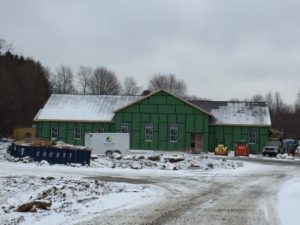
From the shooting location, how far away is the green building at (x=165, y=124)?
206 ft

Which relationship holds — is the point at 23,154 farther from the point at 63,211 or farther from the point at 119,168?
the point at 63,211

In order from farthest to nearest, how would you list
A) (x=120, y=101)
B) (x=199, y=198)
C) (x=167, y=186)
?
(x=120, y=101) → (x=167, y=186) → (x=199, y=198)

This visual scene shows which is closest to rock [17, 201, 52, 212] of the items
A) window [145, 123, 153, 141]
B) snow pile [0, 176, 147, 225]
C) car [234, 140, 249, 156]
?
snow pile [0, 176, 147, 225]

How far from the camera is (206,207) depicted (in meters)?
15.8

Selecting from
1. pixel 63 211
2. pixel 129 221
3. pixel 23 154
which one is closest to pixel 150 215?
pixel 129 221

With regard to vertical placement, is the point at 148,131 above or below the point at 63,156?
above

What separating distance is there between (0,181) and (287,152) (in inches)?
1859

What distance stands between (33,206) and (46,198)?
2.47 metres

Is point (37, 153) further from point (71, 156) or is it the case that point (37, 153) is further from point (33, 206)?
point (33, 206)

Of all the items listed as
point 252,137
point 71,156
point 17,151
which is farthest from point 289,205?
point 252,137

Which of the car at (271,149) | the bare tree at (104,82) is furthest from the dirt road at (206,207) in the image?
the bare tree at (104,82)

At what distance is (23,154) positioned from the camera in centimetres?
3812

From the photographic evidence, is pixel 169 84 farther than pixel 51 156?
Yes

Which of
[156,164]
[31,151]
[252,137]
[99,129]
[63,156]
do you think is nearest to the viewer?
[63,156]
